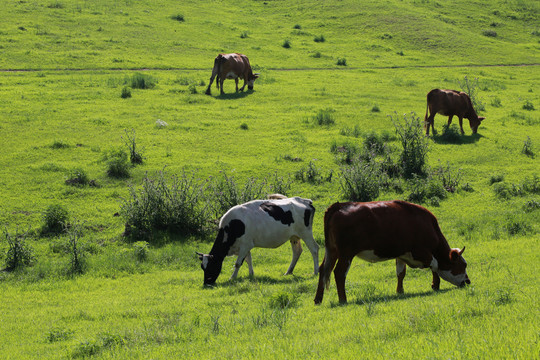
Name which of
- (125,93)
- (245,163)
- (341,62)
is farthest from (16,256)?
(341,62)

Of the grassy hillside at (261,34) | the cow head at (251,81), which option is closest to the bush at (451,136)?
the cow head at (251,81)

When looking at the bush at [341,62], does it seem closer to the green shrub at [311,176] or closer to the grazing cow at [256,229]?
the green shrub at [311,176]

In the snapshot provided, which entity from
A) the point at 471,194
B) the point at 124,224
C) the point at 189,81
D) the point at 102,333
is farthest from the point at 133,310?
the point at 189,81

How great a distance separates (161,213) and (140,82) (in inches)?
732

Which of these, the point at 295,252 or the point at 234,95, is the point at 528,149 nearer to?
the point at 295,252

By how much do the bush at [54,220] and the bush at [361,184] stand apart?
9001 mm

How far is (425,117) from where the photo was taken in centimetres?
2884

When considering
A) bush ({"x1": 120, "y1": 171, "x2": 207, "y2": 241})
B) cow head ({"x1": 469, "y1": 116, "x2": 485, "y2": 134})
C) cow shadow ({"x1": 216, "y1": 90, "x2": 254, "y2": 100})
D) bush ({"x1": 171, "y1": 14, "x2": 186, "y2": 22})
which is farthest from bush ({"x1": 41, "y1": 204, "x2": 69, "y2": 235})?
bush ({"x1": 171, "y1": 14, "x2": 186, "y2": 22})

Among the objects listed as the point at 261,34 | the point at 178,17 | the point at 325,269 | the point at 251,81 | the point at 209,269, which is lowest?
the point at 209,269

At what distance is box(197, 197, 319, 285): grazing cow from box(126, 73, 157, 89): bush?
22.2 meters

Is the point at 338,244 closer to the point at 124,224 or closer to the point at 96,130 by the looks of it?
the point at 124,224

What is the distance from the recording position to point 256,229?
45.0ft

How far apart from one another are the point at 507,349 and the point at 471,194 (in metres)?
15.9

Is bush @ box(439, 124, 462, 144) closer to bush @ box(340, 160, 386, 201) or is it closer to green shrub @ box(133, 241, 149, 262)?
bush @ box(340, 160, 386, 201)
